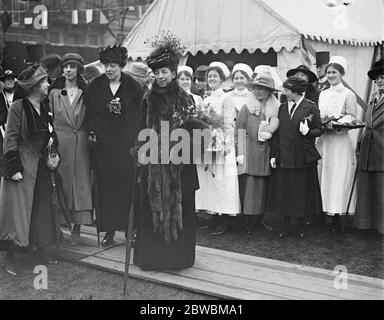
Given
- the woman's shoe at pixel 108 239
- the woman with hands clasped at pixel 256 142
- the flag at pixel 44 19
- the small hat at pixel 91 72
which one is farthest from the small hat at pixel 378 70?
the flag at pixel 44 19

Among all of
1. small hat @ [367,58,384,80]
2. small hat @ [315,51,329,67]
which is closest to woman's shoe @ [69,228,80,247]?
small hat @ [367,58,384,80]

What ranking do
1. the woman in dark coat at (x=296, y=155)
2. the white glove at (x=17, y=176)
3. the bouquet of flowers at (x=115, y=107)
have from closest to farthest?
the white glove at (x=17, y=176), the bouquet of flowers at (x=115, y=107), the woman in dark coat at (x=296, y=155)

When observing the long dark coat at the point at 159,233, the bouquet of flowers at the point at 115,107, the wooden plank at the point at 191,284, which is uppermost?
the bouquet of flowers at the point at 115,107

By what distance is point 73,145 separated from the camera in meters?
4.81

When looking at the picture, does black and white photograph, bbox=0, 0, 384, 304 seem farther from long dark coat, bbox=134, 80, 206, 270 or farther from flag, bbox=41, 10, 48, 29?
flag, bbox=41, 10, 48, 29

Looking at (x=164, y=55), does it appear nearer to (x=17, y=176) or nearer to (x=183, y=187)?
(x=183, y=187)

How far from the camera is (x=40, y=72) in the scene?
4258 millimetres

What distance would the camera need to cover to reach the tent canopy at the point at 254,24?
7.48m

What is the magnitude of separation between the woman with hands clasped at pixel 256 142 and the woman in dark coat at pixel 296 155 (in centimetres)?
11

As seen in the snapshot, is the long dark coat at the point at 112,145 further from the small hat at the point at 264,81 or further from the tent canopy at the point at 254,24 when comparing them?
the tent canopy at the point at 254,24

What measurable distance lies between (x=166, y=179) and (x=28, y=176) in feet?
4.20
